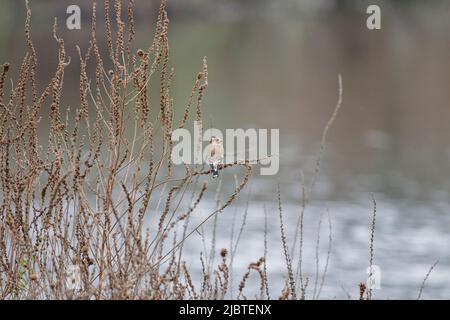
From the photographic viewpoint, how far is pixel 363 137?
117ft

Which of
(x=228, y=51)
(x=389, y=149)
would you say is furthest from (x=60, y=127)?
(x=228, y=51)

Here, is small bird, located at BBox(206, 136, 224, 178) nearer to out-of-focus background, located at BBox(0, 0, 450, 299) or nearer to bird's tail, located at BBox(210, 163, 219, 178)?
A: bird's tail, located at BBox(210, 163, 219, 178)

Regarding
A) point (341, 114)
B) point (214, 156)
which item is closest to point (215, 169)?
point (214, 156)

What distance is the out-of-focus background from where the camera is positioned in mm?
21438

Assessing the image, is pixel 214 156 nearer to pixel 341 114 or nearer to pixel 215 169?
pixel 215 169

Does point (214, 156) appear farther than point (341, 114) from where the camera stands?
No

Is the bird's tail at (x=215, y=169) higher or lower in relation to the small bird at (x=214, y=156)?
lower

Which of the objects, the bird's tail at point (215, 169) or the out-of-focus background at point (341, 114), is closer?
the bird's tail at point (215, 169)

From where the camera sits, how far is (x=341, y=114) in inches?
1544

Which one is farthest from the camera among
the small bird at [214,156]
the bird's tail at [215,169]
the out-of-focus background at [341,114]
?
the out-of-focus background at [341,114]

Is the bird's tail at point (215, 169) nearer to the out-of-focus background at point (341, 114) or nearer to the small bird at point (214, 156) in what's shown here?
the small bird at point (214, 156)

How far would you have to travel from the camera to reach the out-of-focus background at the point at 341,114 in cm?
2144

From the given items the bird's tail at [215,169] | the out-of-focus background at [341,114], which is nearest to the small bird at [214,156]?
the bird's tail at [215,169]

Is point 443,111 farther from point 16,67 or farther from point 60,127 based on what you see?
point 60,127
